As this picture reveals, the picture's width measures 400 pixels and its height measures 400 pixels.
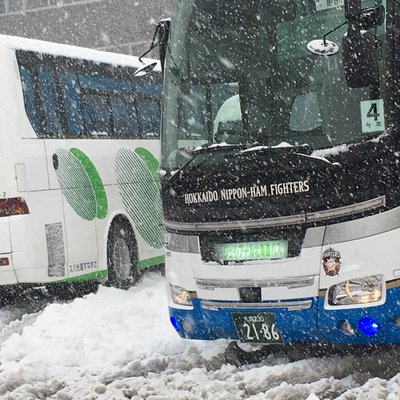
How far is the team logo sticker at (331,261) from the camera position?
702 cm

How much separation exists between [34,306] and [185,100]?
207 inches

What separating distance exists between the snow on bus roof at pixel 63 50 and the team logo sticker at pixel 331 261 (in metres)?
4.19

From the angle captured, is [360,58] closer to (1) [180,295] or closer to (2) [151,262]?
(1) [180,295]

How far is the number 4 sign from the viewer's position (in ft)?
22.9

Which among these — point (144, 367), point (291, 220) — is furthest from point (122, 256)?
point (291, 220)

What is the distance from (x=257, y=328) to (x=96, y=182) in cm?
557

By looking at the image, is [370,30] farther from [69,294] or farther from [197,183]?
[69,294]

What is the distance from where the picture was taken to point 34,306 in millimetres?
12383

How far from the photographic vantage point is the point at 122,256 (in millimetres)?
13398

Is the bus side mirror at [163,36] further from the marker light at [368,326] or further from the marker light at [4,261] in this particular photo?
the marker light at [4,261]

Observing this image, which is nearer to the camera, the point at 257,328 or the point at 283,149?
the point at 283,149

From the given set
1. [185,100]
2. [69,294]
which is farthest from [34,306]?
[185,100]

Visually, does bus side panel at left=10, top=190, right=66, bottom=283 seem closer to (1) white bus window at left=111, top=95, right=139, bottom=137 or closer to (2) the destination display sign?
(1) white bus window at left=111, top=95, right=139, bottom=137

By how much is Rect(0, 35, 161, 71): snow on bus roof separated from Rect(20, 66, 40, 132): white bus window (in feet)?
1.08
